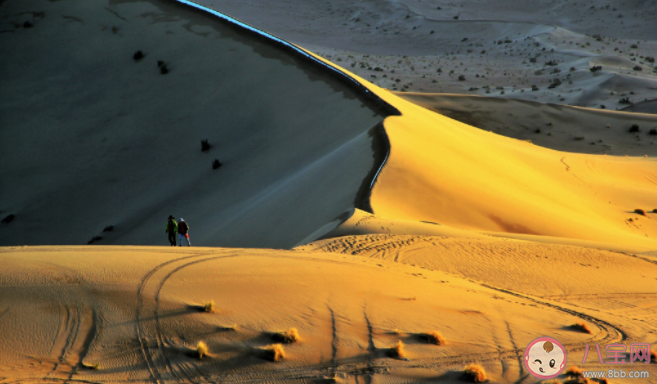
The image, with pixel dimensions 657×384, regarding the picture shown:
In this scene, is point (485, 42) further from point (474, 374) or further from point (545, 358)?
point (474, 374)

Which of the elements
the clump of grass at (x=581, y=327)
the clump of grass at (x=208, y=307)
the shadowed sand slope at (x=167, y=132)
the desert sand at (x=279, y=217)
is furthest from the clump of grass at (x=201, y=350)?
the shadowed sand slope at (x=167, y=132)

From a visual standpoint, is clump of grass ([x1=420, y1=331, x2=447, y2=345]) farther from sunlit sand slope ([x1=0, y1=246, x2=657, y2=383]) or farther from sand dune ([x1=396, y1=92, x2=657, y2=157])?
sand dune ([x1=396, y1=92, x2=657, y2=157])

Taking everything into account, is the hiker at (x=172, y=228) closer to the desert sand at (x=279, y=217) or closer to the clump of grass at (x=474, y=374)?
the desert sand at (x=279, y=217)

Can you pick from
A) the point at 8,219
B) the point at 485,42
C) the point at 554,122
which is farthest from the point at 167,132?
the point at 485,42

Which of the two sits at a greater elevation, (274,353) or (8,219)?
(274,353)

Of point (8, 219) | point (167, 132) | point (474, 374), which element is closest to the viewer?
point (474, 374)

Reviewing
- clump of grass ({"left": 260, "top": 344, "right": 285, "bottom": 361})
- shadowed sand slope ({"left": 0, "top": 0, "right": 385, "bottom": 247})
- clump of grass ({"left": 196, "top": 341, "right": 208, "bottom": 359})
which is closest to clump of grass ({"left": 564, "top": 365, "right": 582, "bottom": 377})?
clump of grass ({"left": 260, "top": 344, "right": 285, "bottom": 361})

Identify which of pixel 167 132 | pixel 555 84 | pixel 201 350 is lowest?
pixel 167 132

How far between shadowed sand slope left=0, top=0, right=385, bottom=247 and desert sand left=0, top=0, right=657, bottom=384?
0.09 meters

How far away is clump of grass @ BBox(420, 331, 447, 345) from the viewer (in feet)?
19.2

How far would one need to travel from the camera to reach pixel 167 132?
20.2m

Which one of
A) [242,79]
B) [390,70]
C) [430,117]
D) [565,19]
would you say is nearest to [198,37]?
[242,79]

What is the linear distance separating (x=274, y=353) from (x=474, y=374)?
182cm

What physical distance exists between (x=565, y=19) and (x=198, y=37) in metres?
48.7
